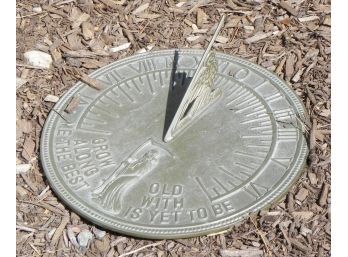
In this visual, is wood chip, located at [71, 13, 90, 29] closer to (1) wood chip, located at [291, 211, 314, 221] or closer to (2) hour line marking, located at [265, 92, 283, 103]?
(2) hour line marking, located at [265, 92, 283, 103]

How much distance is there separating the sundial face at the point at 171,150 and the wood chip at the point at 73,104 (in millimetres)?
33

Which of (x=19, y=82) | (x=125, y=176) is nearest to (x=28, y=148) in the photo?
(x=19, y=82)

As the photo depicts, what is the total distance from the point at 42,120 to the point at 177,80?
3.06 ft

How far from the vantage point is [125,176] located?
12.8 feet

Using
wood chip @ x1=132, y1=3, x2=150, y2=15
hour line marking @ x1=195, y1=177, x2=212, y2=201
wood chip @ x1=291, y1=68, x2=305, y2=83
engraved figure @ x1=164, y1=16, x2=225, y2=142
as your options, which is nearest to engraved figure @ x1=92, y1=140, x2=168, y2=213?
engraved figure @ x1=164, y1=16, x2=225, y2=142

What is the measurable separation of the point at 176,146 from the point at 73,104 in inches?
32.3

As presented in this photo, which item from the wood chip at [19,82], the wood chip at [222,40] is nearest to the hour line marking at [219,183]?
the wood chip at [222,40]

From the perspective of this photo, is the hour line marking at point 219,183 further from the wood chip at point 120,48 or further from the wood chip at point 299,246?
the wood chip at point 120,48

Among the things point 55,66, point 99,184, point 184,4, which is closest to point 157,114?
point 99,184

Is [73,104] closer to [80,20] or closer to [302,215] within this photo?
[80,20]

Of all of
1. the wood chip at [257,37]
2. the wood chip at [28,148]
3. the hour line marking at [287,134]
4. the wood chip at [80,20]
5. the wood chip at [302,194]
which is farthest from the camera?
the wood chip at [80,20]

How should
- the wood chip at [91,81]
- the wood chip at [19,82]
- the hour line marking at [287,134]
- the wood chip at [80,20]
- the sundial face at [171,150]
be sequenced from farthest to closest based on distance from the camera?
the wood chip at [80,20]
the wood chip at [19,82]
the wood chip at [91,81]
the hour line marking at [287,134]
the sundial face at [171,150]

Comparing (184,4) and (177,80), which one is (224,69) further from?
(184,4)

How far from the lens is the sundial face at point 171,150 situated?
3.74 meters
